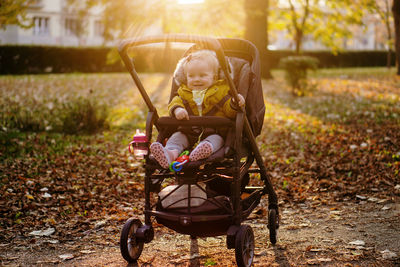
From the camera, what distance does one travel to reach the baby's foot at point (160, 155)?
11.7ft

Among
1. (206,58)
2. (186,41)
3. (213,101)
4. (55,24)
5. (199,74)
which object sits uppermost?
(55,24)

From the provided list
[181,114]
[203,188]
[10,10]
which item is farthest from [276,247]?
[10,10]

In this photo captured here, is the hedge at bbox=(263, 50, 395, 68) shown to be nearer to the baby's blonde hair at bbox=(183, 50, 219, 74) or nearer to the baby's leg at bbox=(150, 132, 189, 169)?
the baby's blonde hair at bbox=(183, 50, 219, 74)

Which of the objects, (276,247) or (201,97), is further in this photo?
(276,247)

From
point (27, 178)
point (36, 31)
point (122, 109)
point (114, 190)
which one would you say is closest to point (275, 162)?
point (114, 190)

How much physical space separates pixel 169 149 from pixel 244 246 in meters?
0.95

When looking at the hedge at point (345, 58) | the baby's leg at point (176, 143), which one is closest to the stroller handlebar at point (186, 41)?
the baby's leg at point (176, 143)

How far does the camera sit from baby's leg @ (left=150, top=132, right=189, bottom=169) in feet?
11.7

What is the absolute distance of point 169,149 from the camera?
148 inches

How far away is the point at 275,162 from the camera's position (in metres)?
7.52

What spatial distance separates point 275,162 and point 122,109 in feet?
21.3

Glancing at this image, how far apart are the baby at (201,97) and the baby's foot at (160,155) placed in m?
0.15

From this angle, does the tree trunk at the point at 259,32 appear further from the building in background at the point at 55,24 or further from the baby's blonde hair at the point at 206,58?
the building in background at the point at 55,24

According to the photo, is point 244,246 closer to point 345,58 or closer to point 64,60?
point 64,60
